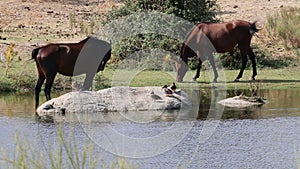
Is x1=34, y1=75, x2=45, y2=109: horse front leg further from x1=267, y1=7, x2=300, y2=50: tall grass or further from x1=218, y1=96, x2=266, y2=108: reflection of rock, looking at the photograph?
x1=267, y1=7, x2=300, y2=50: tall grass

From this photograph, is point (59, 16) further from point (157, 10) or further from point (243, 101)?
point (243, 101)

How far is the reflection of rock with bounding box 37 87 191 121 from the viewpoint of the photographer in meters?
17.9

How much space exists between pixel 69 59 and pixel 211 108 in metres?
3.17

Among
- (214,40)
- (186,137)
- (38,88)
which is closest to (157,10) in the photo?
(214,40)

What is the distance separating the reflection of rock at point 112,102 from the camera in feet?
58.6

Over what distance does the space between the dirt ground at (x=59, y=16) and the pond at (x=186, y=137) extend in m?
8.76

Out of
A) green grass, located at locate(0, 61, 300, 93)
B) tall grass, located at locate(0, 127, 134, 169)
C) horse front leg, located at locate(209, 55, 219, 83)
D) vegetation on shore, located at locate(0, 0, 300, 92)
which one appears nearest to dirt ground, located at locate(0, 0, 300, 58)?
vegetation on shore, located at locate(0, 0, 300, 92)

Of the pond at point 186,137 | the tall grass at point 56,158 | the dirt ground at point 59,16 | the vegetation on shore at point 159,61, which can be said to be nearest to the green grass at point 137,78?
the vegetation on shore at point 159,61

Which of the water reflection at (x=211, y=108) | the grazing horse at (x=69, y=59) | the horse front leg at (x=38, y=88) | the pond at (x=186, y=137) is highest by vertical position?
the grazing horse at (x=69, y=59)

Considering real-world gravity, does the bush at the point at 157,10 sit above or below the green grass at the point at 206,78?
A: above

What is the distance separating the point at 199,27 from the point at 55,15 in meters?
10.0

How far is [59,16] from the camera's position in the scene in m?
31.8

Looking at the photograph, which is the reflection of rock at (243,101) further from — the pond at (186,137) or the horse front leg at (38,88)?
the horse front leg at (38,88)

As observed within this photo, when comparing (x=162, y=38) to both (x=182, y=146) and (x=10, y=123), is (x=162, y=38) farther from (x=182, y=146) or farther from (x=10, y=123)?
(x=182, y=146)
